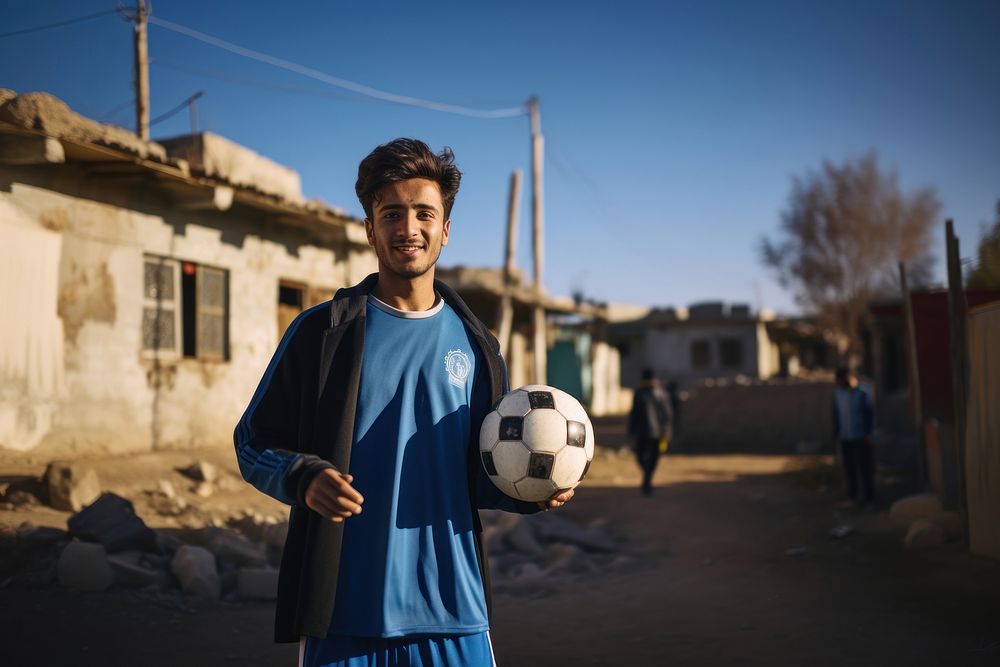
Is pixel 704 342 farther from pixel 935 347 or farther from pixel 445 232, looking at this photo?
pixel 445 232

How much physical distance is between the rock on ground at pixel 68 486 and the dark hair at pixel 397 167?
5612mm

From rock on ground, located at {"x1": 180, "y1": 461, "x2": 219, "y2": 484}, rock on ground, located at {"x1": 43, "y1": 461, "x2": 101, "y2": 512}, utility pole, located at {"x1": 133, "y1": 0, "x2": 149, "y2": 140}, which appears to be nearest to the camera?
rock on ground, located at {"x1": 43, "y1": 461, "x2": 101, "y2": 512}

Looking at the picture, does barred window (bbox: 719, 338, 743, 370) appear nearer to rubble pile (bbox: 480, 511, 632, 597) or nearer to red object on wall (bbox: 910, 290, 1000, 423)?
red object on wall (bbox: 910, 290, 1000, 423)

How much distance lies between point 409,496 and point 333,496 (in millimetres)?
279

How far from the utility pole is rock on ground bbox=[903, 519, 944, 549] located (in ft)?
36.5

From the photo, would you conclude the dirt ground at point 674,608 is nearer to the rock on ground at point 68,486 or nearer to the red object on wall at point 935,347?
the rock on ground at point 68,486

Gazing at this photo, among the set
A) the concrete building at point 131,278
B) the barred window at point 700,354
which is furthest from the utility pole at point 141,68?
the barred window at point 700,354

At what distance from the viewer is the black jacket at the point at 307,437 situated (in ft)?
6.35

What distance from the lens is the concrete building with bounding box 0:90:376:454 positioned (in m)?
7.83

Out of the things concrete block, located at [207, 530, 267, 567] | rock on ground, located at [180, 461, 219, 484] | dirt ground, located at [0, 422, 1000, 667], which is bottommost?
dirt ground, located at [0, 422, 1000, 667]

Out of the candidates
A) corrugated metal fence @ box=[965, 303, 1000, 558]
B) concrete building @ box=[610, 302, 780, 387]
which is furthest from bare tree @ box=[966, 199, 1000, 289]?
corrugated metal fence @ box=[965, 303, 1000, 558]

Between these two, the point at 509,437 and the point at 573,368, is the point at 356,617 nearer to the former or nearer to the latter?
the point at 509,437

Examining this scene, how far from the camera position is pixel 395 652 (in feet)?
6.61

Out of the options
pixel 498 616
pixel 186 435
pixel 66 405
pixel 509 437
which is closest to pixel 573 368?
pixel 186 435
